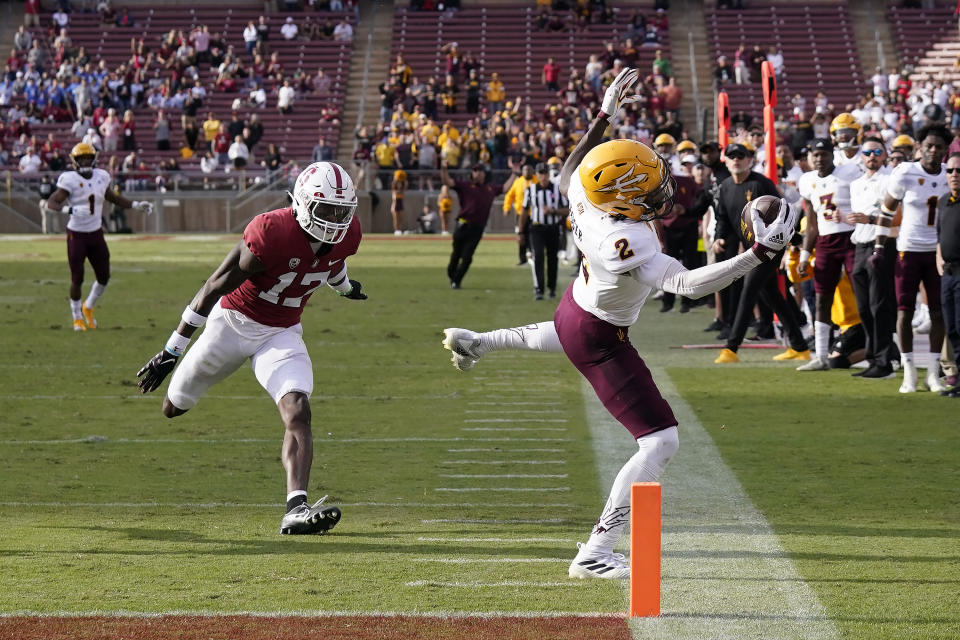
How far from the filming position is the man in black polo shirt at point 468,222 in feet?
60.4

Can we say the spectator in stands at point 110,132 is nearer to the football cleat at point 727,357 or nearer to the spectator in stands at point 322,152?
the spectator in stands at point 322,152

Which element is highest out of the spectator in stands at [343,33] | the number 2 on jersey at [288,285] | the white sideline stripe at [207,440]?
the spectator in stands at [343,33]

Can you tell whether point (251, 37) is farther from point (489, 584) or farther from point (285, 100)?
point (489, 584)

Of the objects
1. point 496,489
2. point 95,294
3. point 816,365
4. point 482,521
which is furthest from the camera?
point 95,294

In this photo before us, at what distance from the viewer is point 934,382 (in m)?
9.98

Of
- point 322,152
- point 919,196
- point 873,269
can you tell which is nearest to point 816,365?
point 873,269

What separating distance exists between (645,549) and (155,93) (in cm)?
3538

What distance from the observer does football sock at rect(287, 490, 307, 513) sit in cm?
589

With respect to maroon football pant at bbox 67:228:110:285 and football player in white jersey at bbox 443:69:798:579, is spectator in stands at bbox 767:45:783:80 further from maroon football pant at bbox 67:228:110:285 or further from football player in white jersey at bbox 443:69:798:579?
football player in white jersey at bbox 443:69:798:579

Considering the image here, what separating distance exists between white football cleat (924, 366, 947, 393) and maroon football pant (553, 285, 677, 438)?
5.13 m

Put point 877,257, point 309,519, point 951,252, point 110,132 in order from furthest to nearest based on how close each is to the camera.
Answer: point 110,132 < point 877,257 < point 951,252 < point 309,519

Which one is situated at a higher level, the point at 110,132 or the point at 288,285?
the point at 288,285

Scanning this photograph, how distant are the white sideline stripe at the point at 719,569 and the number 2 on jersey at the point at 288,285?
1.75m

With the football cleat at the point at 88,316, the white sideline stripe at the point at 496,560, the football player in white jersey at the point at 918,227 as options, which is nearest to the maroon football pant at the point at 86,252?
the football cleat at the point at 88,316
